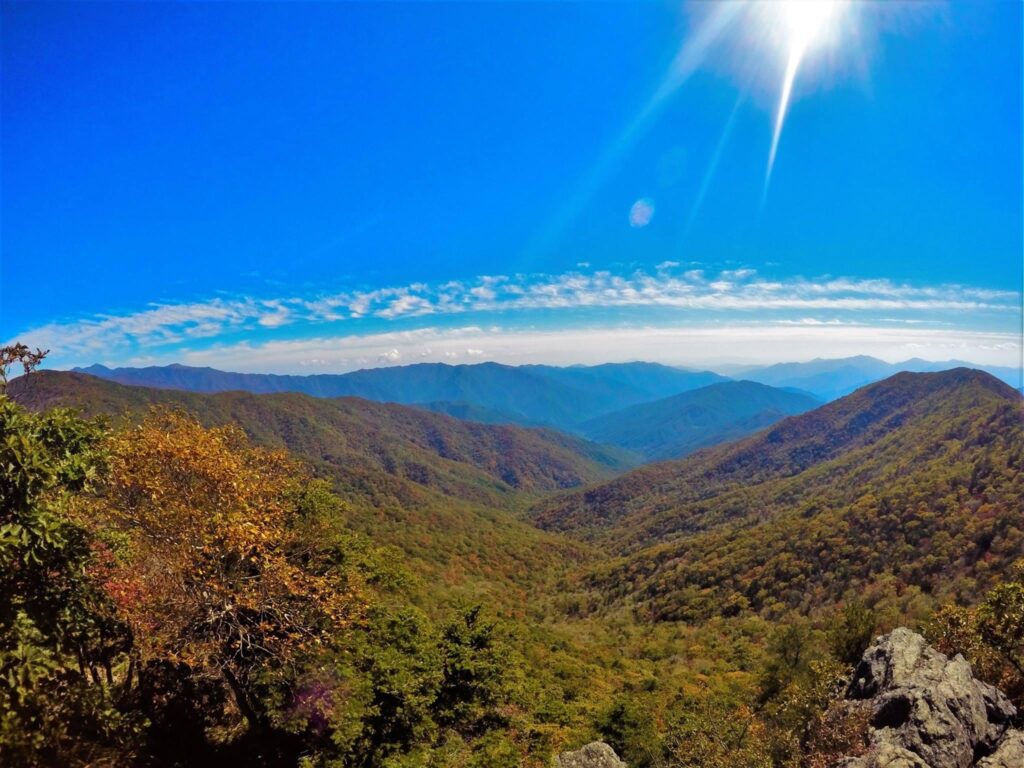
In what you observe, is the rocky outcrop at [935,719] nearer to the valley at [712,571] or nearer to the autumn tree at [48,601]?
the valley at [712,571]

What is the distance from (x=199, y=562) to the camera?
39.3 ft

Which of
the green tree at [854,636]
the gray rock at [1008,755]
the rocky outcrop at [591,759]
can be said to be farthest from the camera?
the green tree at [854,636]

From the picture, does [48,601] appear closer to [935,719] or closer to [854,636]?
[935,719]

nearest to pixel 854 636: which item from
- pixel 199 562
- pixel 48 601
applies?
pixel 199 562

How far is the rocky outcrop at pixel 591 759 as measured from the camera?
15797 mm

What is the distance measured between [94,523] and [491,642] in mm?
14737

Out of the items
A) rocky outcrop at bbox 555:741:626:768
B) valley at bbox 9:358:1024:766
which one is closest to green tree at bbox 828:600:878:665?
valley at bbox 9:358:1024:766

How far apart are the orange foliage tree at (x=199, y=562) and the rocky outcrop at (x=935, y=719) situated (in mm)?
16367

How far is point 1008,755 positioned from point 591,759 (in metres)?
11.7

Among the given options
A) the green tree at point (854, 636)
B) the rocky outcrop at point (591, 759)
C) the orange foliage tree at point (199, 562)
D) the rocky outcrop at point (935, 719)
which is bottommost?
the green tree at point (854, 636)

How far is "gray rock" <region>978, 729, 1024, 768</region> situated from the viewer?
1270 cm

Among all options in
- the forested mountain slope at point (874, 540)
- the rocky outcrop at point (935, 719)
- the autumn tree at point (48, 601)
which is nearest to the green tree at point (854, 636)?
the rocky outcrop at point (935, 719)

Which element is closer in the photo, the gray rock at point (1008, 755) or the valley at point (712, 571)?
the gray rock at point (1008, 755)

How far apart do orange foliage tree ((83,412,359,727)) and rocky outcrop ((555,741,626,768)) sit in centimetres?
921
